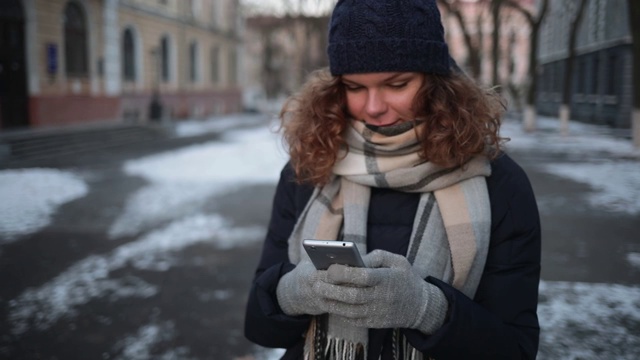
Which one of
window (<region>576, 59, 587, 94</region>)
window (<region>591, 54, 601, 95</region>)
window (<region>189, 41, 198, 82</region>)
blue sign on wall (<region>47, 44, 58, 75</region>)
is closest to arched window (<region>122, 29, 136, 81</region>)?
blue sign on wall (<region>47, 44, 58, 75</region>)

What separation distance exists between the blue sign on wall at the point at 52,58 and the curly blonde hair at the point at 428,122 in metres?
18.0

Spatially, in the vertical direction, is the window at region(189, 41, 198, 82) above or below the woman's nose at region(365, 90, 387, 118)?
above

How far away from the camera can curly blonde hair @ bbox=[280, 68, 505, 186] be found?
151 cm

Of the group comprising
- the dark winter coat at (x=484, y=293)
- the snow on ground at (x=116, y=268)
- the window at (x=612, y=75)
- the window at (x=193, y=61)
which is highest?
the window at (x=193, y=61)

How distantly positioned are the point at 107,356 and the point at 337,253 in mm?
2789

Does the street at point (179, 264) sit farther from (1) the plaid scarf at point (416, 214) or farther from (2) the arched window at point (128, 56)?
(2) the arched window at point (128, 56)

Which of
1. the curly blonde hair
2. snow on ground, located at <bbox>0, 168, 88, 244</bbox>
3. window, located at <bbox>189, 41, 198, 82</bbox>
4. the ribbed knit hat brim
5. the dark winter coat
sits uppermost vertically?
window, located at <bbox>189, 41, 198, 82</bbox>

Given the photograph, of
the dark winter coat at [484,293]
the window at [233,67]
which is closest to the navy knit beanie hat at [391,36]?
the dark winter coat at [484,293]

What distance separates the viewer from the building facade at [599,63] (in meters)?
20.6

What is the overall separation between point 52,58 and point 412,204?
60.9ft

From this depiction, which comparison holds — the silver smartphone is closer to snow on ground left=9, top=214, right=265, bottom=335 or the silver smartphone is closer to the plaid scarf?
the plaid scarf

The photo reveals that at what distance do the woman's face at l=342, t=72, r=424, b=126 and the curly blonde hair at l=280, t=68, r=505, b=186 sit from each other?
26mm

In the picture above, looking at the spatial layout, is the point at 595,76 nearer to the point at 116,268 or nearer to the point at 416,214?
the point at 116,268

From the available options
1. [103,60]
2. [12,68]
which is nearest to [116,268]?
[12,68]
